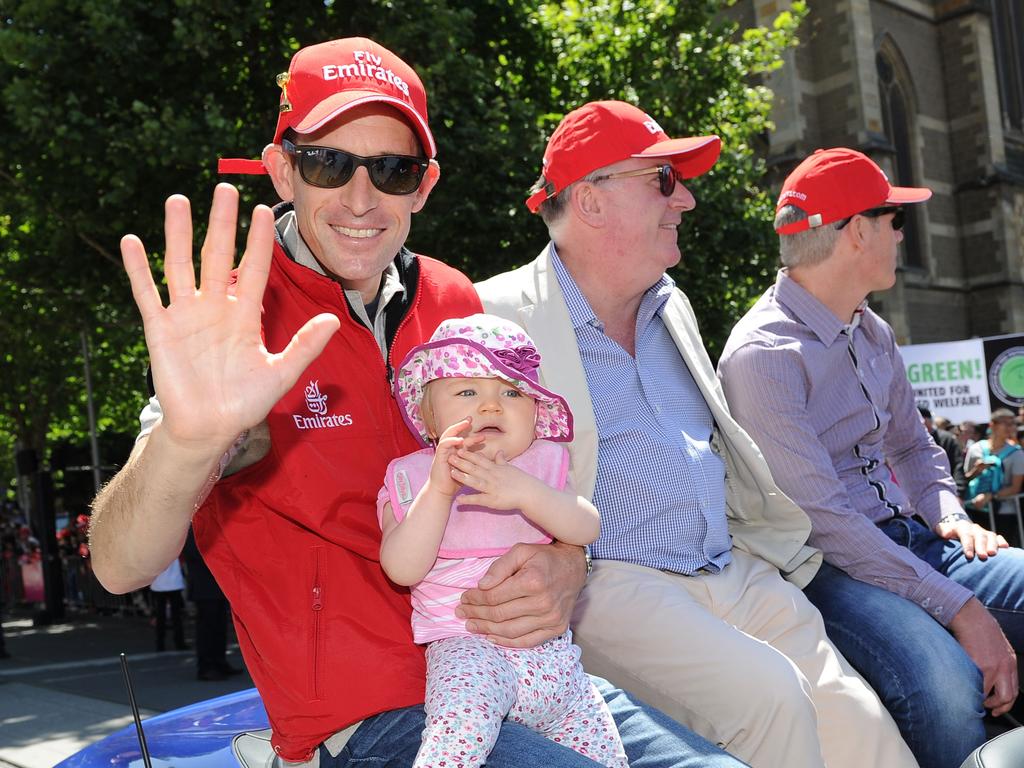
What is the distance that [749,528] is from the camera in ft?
10.4

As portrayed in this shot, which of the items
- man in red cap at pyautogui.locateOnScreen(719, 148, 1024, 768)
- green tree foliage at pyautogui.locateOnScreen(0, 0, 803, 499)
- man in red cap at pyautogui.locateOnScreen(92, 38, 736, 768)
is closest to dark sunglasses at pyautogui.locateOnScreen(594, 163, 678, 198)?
man in red cap at pyautogui.locateOnScreen(719, 148, 1024, 768)

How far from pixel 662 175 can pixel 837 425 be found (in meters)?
0.97

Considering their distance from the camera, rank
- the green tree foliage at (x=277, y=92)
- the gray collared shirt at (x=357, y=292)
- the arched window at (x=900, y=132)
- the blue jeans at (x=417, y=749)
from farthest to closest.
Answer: the arched window at (x=900, y=132)
the green tree foliage at (x=277, y=92)
the gray collared shirt at (x=357, y=292)
the blue jeans at (x=417, y=749)

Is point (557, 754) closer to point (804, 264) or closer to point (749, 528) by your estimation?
point (749, 528)

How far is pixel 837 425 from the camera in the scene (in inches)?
135

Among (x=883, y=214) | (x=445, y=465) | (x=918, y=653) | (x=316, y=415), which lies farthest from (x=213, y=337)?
(x=883, y=214)

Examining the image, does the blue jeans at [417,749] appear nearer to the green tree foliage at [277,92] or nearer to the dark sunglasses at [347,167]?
the dark sunglasses at [347,167]

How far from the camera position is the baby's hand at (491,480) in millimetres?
2162

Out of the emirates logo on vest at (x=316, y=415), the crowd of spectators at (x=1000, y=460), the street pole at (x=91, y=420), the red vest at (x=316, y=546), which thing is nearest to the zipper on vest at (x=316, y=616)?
the red vest at (x=316, y=546)

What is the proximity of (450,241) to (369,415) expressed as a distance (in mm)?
10228

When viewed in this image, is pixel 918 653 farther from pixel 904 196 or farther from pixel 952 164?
pixel 952 164

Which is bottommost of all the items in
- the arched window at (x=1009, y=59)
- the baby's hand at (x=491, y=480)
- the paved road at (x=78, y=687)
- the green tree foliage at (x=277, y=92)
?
the paved road at (x=78, y=687)

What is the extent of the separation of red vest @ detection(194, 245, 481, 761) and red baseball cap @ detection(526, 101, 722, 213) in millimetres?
1111

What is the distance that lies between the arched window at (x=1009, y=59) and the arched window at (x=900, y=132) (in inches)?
173
